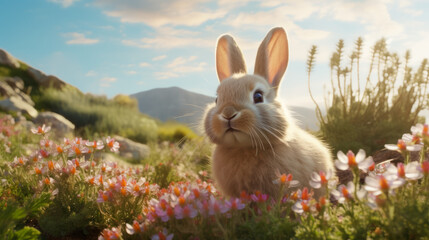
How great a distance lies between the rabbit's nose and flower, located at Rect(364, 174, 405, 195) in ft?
4.33

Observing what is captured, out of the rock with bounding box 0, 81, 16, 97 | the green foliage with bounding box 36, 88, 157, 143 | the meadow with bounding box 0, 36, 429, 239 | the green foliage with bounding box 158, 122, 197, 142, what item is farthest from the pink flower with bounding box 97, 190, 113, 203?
the rock with bounding box 0, 81, 16, 97

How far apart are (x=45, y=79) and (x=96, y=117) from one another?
271 inches

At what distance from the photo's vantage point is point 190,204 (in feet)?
7.41

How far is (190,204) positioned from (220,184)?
3.85 feet

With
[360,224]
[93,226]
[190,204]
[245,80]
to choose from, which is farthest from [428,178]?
[93,226]

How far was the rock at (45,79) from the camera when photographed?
786 inches

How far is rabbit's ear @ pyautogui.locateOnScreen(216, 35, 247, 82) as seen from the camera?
3973 millimetres

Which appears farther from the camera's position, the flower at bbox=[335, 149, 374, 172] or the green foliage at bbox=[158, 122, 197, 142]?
the green foliage at bbox=[158, 122, 197, 142]

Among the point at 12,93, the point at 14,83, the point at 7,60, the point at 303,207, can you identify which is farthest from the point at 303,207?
the point at 7,60

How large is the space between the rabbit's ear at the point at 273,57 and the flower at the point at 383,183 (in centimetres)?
211

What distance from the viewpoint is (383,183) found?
1669 mm

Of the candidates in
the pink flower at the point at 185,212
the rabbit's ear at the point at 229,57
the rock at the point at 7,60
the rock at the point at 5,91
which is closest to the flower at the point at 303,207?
the pink flower at the point at 185,212

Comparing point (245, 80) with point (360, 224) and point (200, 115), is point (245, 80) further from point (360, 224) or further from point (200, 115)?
point (360, 224)

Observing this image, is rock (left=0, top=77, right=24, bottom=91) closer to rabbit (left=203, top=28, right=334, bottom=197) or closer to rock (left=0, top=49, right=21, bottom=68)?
rock (left=0, top=49, right=21, bottom=68)
